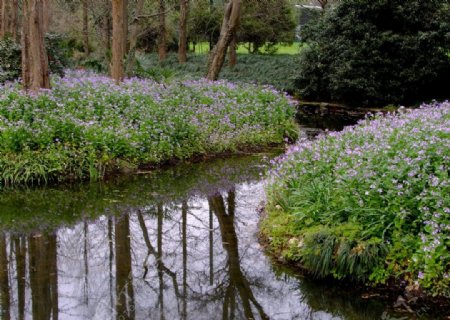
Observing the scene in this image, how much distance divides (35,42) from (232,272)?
7329 millimetres

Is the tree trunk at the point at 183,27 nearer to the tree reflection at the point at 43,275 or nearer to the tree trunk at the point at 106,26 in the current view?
the tree trunk at the point at 106,26

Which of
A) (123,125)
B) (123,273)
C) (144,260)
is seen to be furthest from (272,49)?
(123,273)

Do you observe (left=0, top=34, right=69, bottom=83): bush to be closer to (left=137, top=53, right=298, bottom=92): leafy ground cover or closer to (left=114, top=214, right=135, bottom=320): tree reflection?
(left=137, top=53, right=298, bottom=92): leafy ground cover

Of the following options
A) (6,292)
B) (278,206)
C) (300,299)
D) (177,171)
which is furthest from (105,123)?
(300,299)

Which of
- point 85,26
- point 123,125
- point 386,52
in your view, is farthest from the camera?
point 85,26

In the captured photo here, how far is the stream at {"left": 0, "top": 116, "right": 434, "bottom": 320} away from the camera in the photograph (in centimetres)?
530

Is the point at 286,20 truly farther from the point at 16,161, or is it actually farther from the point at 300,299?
the point at 300,299

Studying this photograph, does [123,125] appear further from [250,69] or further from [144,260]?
[250,69]

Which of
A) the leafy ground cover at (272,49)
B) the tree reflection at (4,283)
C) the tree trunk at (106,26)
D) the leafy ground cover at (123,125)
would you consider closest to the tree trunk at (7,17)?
the tree trunk at (106,26)

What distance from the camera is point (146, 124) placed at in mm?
10977

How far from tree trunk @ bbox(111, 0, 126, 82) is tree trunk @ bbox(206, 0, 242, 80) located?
9.34ft

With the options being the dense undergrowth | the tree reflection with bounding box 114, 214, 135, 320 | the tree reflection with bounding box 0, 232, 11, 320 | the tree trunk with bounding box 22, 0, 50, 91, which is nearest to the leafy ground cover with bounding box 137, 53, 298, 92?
the tree trunk with bounding box 22, 0, 50, 91

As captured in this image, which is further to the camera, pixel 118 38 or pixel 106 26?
pixel 106 26

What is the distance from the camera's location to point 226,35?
16203mm
